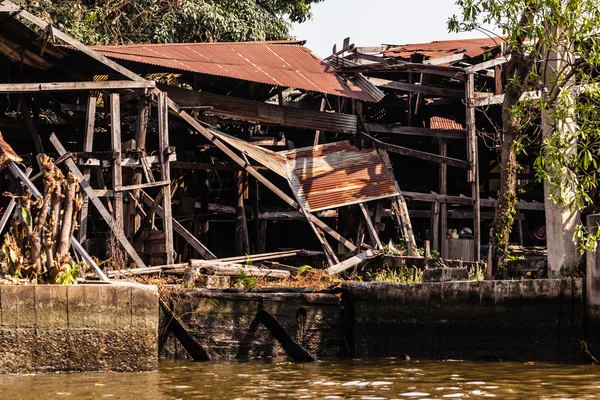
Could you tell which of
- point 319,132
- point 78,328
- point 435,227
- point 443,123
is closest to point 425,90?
point 443,123

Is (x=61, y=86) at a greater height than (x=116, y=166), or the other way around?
(x=61, y=86)

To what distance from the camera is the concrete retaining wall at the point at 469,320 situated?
13648 millimetres

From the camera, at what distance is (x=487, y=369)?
1279cm

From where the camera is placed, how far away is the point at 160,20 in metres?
26.4

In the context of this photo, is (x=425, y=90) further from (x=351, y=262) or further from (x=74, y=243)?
(x=74, y=243)

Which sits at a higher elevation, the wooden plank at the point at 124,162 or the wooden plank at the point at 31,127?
the wooden plank at the point at 31,127

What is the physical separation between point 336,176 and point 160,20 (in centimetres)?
922

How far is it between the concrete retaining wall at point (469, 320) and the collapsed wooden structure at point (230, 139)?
10.8 ft

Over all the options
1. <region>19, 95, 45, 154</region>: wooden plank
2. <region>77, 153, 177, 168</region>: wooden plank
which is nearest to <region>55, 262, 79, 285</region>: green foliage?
<region>77, 153, 177, 168</region>: wooden plank

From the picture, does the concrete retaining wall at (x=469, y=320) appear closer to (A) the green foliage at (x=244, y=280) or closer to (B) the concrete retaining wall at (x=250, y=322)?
(B) the concrete retaining wall at (x=250, y=322)

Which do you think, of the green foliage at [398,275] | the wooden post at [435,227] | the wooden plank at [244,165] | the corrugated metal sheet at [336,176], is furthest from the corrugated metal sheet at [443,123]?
the green foliage at [398,275]

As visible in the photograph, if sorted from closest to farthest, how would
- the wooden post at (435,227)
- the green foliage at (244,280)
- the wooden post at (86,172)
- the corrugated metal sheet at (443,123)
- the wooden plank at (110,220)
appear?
the wooden plank at (110,220), the green foliage at (244,280), the wooden post at (86,172), the wooden post at (435,227), the corrugated metal sheet at (443,123)

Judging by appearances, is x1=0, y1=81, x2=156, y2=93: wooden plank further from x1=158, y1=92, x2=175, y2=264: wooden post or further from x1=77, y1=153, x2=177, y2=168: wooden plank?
x1=77, y1=153, x2=177, y2=168: wooden plank

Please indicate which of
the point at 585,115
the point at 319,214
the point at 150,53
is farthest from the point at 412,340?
the point at 150,53
